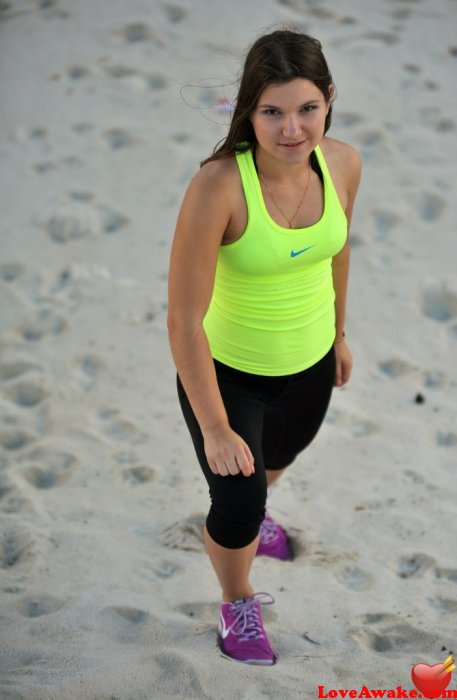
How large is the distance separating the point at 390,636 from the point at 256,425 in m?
0.76

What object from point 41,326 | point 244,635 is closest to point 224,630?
point 244,635

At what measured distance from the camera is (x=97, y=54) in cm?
557

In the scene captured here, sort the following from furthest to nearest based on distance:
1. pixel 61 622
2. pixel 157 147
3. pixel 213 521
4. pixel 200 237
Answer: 1. pixel 157 147
2. pixel 61 622
3. pixel 213 521
4. pixel 200 237

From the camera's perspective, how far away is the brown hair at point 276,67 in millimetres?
2250

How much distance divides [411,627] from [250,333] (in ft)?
3.20

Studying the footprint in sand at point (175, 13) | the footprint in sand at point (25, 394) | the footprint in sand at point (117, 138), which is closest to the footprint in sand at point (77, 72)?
the footprint in sand at point (117, 138)

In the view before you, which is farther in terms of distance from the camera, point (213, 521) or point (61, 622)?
point (61, 622)

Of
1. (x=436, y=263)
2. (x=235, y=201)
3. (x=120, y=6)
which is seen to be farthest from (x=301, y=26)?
(x=235, y=201)

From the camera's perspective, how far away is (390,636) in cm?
275

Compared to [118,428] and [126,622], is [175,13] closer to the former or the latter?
[118,428]

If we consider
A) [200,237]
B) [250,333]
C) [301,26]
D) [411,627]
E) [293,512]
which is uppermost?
[200,237]

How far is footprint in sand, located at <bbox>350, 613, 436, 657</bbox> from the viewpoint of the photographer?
8.84 feet

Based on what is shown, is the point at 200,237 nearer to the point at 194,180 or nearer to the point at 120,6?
the point at 194,180

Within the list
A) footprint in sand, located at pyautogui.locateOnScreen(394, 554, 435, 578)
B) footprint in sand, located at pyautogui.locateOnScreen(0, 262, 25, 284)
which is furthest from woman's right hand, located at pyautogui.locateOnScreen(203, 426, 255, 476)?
footprint in sand, located at pyautogui.locateOnScreen(0, 262, 25, 284)
